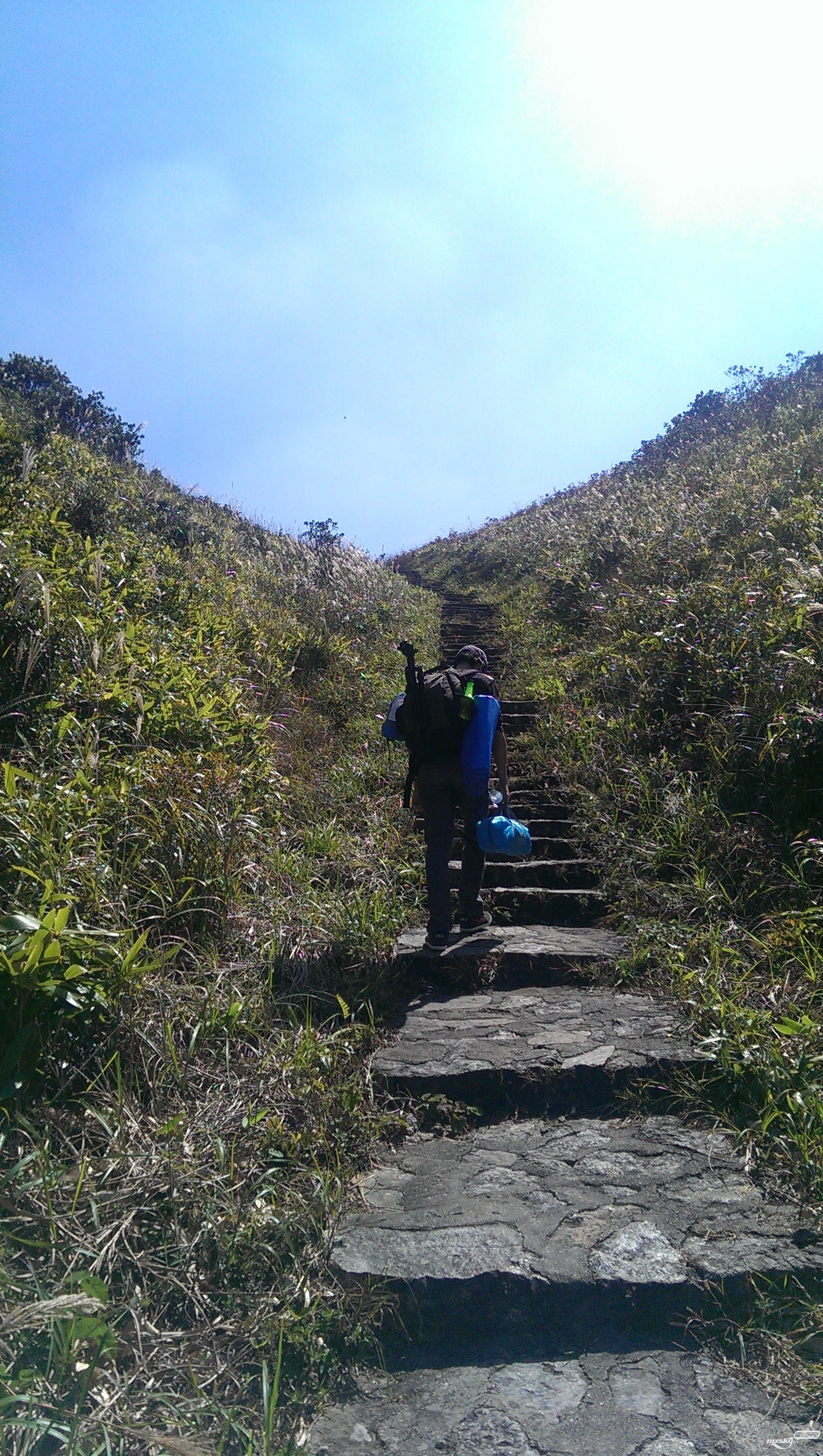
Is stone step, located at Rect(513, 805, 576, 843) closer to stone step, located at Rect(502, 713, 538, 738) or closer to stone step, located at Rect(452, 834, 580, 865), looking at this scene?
stone step, located at Rect(452, 834, 580, 865)

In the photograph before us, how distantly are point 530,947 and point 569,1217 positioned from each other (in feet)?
6.56

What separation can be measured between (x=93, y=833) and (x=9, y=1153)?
4.81ft

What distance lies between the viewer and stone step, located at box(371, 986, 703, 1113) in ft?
12.2

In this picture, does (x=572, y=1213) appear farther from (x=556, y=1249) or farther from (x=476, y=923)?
(x=476, y=923)

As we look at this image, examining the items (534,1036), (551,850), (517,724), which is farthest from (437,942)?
(517,724)

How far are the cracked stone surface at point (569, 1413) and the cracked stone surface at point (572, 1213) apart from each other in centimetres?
22

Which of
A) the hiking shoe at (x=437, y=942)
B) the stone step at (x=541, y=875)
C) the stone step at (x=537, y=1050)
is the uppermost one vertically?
the stone step at (x=541, y=875)

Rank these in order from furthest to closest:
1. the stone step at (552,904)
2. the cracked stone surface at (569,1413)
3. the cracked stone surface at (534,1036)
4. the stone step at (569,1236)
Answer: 1. the stone step at (552,904)
2. the cracked stone surface at (534,1036)
3. the stone step at (569,1236)
4. the cracked stone surface at (569,1413)

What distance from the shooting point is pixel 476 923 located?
209 inches

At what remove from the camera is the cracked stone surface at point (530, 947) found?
480cm

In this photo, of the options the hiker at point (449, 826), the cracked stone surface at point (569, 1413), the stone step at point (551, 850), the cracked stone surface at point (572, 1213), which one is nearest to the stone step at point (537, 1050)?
the cracked stone surface at point (572, 1213)

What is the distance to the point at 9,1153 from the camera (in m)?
2.70

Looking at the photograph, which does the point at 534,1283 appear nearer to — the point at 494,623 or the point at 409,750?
the point at 409,750

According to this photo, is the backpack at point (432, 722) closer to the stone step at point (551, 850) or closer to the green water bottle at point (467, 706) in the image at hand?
the green water bottle at point (467, 706)
